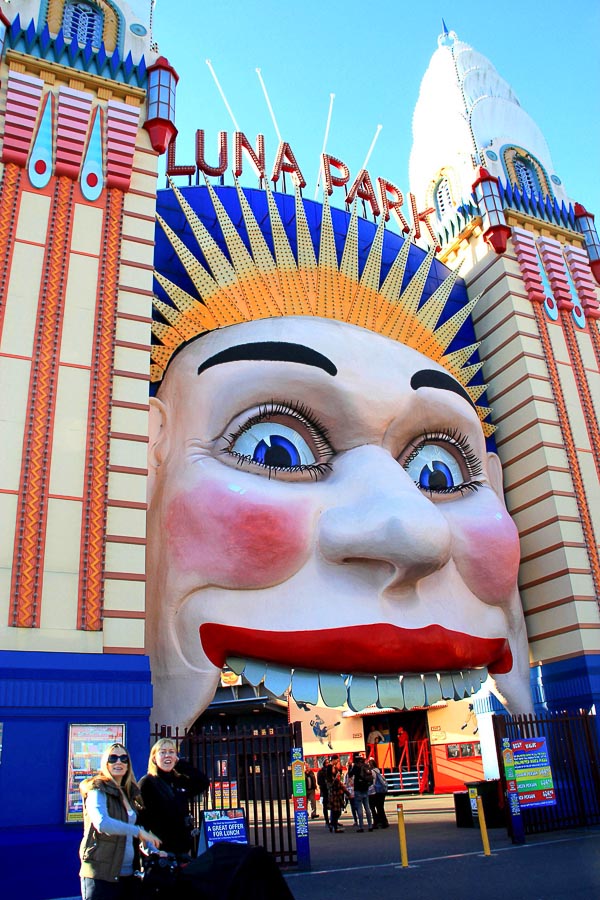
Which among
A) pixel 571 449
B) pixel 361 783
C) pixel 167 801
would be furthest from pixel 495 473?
pixel 167 801

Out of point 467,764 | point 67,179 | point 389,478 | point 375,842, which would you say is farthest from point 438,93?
point 467,764

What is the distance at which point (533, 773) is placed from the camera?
364 inches

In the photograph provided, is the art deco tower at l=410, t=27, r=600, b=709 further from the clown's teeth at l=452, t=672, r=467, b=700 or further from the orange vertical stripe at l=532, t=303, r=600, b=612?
the clown's teeth at l=452, t=672, r=467, b=700

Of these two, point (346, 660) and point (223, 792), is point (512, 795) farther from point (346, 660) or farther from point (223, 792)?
point (223, 792)

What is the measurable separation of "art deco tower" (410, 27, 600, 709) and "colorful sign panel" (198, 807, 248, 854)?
5.44m

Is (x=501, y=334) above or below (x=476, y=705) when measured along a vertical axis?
above

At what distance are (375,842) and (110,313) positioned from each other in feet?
26.3

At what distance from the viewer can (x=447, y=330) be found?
11.3 m

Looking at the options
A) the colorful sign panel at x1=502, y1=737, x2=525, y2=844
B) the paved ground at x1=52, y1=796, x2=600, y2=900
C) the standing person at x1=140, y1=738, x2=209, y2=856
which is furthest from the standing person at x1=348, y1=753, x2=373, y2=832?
the standing person at x1=140, y1=738, x2=209, y2=856

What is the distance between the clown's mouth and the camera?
837cm

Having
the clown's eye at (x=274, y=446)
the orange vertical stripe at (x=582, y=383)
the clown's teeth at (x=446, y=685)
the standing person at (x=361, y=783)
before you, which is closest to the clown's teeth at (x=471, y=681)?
the clown's teeth at (x=446, y=685)

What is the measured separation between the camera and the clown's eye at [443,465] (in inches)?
388

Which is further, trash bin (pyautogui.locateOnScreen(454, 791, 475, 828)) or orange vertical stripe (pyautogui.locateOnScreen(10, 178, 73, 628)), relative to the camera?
trash bin (pyautogui.locateOnScreen(454, 791, 475, 828))

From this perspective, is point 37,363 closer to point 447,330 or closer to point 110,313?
point 110,313
